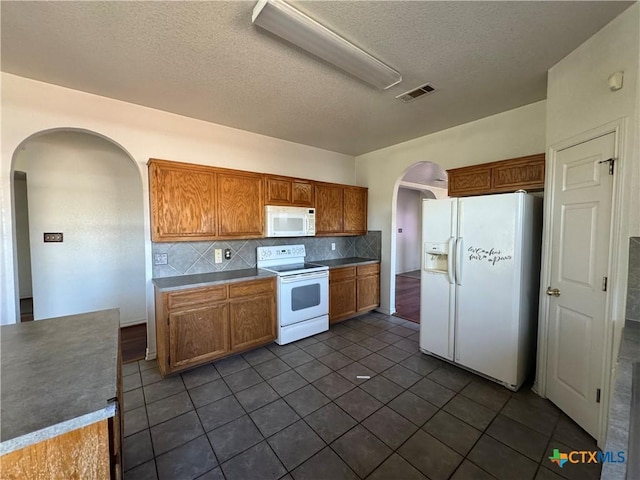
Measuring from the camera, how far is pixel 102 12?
1.56 metres

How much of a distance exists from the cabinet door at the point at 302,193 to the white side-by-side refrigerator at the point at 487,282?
1.61 meters

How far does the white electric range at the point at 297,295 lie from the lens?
315 cm

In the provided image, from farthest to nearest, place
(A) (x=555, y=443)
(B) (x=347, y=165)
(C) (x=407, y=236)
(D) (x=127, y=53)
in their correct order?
(C) (x=407, y=236), (B) (x=347, y=165), (D) (x=127, y=53), (A) (x=555, y=443)

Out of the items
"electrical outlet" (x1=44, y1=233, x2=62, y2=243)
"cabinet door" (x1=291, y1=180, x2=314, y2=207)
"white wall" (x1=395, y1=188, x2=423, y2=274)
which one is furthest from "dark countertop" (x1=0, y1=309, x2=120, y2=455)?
"white wall" (x1=395, y1=188, x2=423, y2=274)

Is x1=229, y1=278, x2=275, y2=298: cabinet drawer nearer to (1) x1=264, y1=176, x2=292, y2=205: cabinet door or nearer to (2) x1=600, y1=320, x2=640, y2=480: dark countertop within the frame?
(1) x1=264, y1=176, x2=292, y2=205: cabinet door

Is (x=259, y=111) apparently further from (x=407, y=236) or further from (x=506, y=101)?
(x=407, y=236)

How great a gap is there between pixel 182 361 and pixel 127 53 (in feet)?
8.56

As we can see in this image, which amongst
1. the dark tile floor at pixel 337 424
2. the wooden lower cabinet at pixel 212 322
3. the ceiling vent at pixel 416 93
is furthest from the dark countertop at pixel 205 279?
the ceiling vent at pixel 416 93

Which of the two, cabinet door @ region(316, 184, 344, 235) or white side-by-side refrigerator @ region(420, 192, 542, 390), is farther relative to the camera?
cabinet door @ region(316, 184, 344, 235)

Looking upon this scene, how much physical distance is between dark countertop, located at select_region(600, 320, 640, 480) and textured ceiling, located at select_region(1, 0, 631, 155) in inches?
75.3

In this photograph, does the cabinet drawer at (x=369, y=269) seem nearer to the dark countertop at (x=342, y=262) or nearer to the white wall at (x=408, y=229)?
the dark countertop at (x=342, y=262)

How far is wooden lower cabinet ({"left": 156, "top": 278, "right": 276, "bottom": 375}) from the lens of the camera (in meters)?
2.48

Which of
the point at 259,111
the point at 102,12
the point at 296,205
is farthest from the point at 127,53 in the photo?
the point at 296,205

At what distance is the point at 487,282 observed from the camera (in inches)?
95.0
